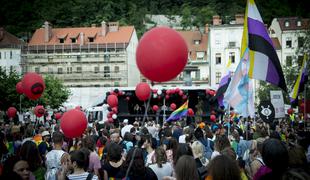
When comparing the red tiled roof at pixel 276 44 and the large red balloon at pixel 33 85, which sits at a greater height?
the red tiled roof at pixel 276 44

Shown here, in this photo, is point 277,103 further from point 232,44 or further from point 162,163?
point 232,44

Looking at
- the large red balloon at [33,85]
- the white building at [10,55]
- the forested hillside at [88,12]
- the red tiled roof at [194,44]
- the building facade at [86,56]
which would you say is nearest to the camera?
the large red balloon at [33,85]

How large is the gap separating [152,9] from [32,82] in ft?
316

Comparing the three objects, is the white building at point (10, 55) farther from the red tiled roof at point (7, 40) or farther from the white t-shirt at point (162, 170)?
the white t-shirt at point (162, 170)

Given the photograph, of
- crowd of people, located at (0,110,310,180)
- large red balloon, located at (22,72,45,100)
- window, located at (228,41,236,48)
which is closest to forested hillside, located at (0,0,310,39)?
window, located at (228,41,236,48)

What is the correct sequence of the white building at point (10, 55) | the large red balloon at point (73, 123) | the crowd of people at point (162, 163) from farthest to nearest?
1. the white building at point (10, 55)
2. the large red balloon at point (73, 123)
3. the crowd of people at point (162, 163)

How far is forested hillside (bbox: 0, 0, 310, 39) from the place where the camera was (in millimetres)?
88812

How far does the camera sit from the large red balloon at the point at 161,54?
20.0 ft

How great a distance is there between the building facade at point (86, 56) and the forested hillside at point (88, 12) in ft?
43.2

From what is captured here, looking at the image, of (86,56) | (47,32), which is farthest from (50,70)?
(47,32)

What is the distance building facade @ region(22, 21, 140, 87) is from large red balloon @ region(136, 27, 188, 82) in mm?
65224

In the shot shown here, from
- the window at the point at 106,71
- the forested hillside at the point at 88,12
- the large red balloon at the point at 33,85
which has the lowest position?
the large red balloon at the point at 33,85

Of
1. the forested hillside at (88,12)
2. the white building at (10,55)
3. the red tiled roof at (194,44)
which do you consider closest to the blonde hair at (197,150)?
the red tiled roof at (194,44)

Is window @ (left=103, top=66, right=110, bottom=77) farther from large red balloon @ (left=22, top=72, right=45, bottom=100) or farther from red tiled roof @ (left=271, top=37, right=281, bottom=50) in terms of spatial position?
large red balloon @ (left=22, top=72, right=45, bottom=100)
